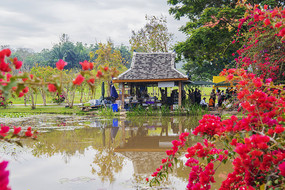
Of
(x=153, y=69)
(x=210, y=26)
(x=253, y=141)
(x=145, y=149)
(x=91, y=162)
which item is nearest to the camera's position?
(x=253, y=141)

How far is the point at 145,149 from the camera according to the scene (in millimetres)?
7590

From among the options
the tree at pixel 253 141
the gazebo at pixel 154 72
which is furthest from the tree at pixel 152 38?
the tree at pixel 253 141

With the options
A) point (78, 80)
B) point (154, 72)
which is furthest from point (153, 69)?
point (78, 80)

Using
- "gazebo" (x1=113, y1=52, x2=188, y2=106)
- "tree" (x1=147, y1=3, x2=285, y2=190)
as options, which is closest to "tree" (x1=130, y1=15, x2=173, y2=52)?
"gazebo" (x1=113, y1=52, x2=188, y2=106)

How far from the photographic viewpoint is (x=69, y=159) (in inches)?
260

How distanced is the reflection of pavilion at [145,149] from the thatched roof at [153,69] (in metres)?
7.46

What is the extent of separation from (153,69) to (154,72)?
1.45 ft

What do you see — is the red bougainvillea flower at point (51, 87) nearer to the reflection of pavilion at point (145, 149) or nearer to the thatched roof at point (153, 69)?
the reflection of pavilion at point (145, 149)

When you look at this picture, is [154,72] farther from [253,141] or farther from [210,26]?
[253,141]

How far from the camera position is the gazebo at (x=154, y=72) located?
17688 mm

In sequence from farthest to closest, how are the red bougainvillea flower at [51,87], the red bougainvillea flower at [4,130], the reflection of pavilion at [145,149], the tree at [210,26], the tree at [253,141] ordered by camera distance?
the tree at [210,26] → the reflection of pavilion at [145,149] → the tree at [253,141] → the red bougainvillea flower at [4,130] → the red bougainvillea flower at [51,87]

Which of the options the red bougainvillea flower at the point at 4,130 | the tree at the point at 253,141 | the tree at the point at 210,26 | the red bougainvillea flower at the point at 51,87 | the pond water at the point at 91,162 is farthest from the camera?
the tree at the point at 210,26

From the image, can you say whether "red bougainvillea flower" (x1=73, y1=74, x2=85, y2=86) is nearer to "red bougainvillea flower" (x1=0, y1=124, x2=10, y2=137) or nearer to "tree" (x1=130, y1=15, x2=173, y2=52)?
"red bougainvillea flower" (x1=0, y1=124, x2=10, y2=137)

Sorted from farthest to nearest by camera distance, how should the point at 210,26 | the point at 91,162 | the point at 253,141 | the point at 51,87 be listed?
1. the point at 210,26
2. the point at 91,162
3. the point at 253,141
4. the point at 51,87
